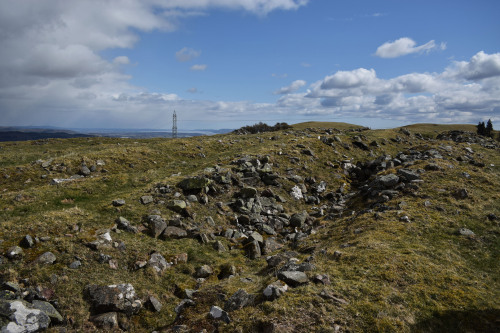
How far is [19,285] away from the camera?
36.8ft

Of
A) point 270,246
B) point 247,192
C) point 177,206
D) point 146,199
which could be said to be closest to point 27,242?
point 146,199

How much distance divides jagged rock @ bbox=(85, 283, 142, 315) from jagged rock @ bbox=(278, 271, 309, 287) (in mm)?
6364

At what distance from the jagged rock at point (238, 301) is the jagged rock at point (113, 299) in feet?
13.6

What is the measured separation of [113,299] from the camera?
37.9 feet

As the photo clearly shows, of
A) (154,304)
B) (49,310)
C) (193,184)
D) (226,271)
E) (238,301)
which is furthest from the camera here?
(193,184)

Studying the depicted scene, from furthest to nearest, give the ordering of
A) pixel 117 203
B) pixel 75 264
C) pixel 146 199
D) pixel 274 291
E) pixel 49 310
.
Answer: pixel 146 199
pixel 117 203
pixel 75 264
pixel 274 291
pixel 49 310

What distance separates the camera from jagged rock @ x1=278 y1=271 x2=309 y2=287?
1145 cm

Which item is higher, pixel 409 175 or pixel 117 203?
pixel 409 175

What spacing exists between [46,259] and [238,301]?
9.34 meters

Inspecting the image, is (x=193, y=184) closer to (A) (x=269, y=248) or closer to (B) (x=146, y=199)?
(B) (x=146, y=199)

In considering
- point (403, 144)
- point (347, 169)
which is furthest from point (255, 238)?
point (403, 144)

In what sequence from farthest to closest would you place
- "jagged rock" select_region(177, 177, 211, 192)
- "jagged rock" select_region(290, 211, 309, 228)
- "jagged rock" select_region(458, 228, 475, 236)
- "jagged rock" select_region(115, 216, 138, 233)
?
"jagged rock" select_region(177, 177, 211, 192) → "jagged rock" select_region(290, 211, 309, 228) → "jagged rock" select_region(115, 216, 138, 233) → "jagged rock" select_region(458, 228, 475, 236)

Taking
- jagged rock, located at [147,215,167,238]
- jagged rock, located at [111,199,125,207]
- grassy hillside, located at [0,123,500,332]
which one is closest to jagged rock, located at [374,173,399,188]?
grassy hillside, located at [0,123,500,332]

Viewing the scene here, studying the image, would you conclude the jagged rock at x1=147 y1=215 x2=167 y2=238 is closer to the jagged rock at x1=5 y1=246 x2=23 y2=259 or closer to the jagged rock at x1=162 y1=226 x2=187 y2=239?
the jagged rock at x1=162 y1=226 x2=187 y2=239
